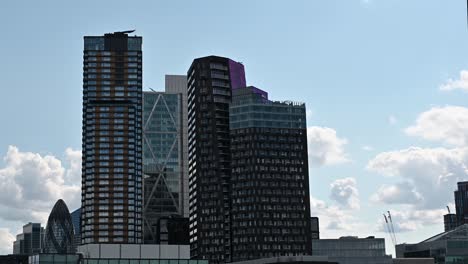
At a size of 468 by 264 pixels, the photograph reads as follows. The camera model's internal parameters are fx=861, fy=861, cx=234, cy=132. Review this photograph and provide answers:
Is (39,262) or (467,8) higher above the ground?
(467,8)

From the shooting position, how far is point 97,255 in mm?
174500

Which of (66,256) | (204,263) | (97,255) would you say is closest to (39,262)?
(66,256)

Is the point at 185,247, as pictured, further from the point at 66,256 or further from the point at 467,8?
the point at 467,8

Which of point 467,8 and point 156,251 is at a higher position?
point 467,8

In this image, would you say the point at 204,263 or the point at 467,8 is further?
the point at 204,263

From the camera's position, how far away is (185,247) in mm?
181000

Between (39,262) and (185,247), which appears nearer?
(39,262)

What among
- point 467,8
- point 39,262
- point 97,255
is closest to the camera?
point 467,8

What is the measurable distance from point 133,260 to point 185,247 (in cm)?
2058

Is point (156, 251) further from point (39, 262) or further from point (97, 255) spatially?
point (39, 262)

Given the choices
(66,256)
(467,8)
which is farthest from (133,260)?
(467,8)

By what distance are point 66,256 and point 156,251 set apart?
20.4 meters

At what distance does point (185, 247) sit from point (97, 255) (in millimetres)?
18649

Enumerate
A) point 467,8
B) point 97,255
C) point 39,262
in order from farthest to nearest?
point 97,255 → point 39,262 → point 467,8
